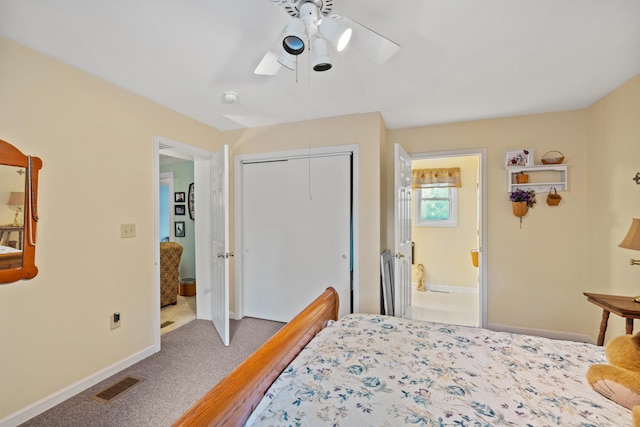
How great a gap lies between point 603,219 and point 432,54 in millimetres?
2252

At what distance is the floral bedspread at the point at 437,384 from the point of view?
0.92m

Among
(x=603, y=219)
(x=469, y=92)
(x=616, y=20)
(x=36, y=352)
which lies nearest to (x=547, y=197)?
(x=603, y=219)

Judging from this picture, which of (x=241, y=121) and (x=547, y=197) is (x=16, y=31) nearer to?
(x=241, y=121)

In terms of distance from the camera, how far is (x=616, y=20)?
1.50 metres

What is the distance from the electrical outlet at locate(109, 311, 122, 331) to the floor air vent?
42cm

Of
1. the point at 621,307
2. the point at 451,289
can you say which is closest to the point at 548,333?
the point at 621,307

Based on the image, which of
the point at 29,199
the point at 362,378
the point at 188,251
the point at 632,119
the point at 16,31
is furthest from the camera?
the point at 188,251

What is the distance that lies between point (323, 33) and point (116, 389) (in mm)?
2770

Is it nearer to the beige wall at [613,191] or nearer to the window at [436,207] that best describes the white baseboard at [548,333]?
the beige wall at [613,191]

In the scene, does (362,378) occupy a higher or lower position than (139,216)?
lower

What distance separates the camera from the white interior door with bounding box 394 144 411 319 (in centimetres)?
266

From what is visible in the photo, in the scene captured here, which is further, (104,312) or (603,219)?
(603,219)

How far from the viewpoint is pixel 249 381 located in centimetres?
101

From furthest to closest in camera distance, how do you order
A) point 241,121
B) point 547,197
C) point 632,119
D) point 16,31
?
point 241,121, point 547,197, point 632,119, point 16,31
